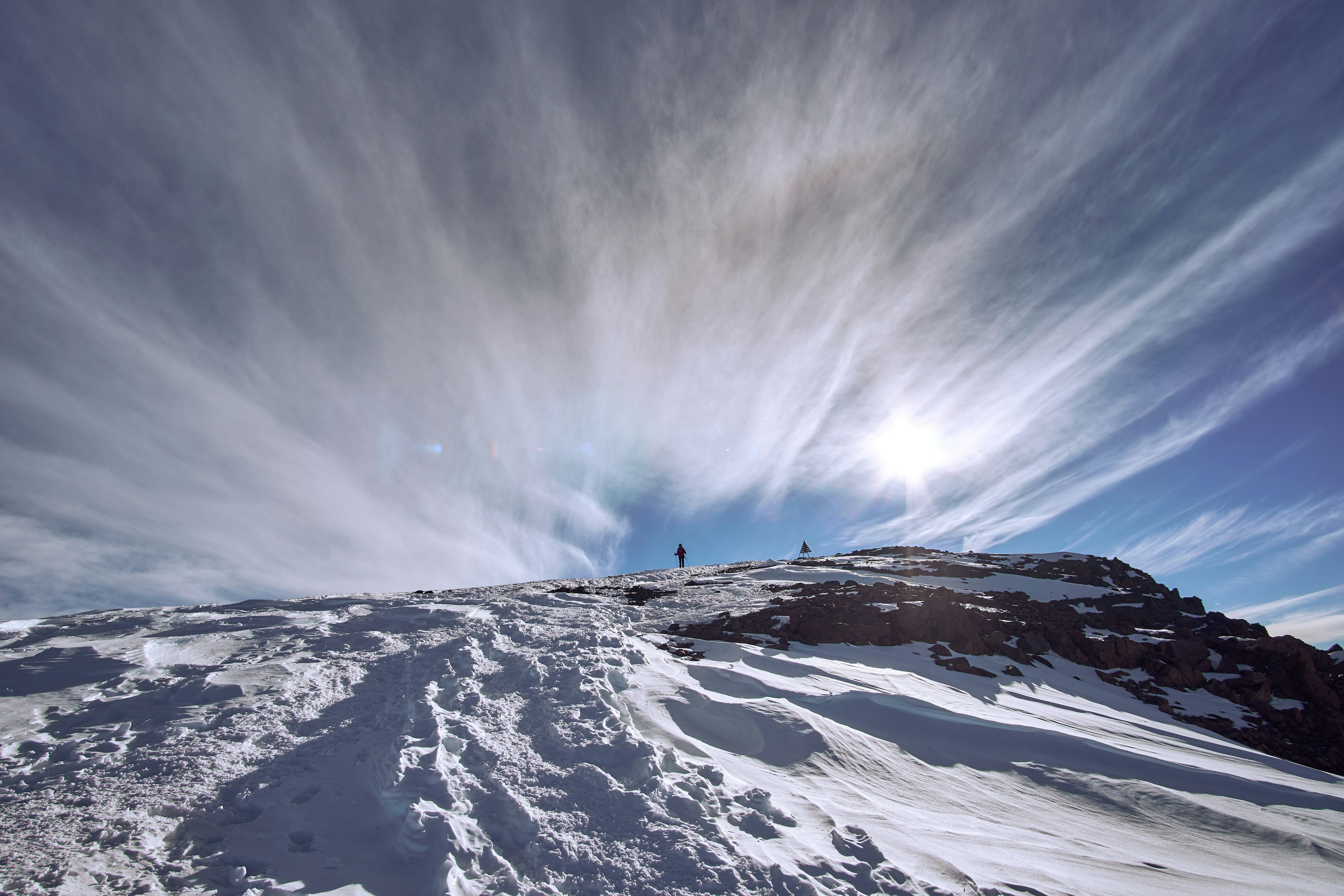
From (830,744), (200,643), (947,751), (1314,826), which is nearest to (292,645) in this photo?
(200,643)

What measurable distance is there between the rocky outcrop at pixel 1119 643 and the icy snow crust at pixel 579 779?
271cm

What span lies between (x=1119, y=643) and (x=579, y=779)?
61.6 ft

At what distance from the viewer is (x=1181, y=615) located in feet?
74.9

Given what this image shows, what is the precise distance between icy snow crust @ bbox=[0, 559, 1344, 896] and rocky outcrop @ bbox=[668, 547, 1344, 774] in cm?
271

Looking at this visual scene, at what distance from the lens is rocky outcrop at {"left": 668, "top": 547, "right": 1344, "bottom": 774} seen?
527 inches

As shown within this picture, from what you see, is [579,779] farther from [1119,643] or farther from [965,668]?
[1119,643]

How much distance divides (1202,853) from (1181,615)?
22.5m

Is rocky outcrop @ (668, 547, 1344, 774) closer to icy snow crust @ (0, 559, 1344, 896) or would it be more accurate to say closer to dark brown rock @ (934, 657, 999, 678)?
dark brown rock @ (934, 657, 999, 678)

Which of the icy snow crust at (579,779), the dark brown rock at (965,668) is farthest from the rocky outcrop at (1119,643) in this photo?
the icy snow crust at (579,779)

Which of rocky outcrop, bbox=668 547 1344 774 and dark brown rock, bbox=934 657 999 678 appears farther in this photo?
dark brown rock, bbox=934 657 999 678

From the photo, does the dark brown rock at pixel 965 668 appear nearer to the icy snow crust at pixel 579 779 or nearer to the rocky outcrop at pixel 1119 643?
the rocky outcrop at pixel 1119 643

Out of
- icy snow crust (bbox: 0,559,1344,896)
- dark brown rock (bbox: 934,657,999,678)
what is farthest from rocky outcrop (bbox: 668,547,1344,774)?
icy snow crust (bbox: 0,559,1344,896)

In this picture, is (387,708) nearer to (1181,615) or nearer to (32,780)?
(32,780)

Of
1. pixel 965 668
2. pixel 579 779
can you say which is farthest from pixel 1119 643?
pixel 579 779
